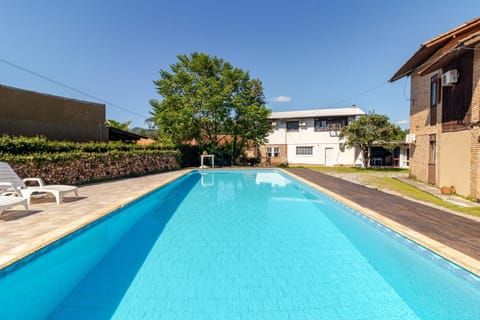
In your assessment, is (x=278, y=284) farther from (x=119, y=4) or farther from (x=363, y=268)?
(x=119, y=4)

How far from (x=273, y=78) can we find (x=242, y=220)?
22.8m

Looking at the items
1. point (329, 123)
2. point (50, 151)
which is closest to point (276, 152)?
point (329, 123)

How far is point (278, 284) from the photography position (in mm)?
3207

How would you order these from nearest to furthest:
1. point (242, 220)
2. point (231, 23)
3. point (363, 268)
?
point (363, 268), point (242, 220), point (231, 23)

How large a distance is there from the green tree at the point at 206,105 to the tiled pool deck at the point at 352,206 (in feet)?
41.0

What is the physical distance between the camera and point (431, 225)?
4.45 metres

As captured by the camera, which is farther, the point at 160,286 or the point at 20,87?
the point at 20,87

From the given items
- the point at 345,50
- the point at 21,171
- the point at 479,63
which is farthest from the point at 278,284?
the point at 345,50

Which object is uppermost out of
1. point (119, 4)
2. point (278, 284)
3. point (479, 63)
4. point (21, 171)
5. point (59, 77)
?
point (119, 4)

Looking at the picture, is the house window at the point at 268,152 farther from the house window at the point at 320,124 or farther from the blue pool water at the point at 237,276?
the blue pool water at the point at 237,276

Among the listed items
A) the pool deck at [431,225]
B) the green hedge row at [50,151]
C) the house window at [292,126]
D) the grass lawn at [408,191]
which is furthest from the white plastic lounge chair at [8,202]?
the house window at [292,126]

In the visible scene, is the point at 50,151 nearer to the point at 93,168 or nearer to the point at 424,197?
the point at 93,168

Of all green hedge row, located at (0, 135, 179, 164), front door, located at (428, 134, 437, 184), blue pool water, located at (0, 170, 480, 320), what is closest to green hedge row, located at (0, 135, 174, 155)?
green hedge row, located at (0, 135, 179, 164)

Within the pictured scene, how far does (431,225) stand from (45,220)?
782 cm
